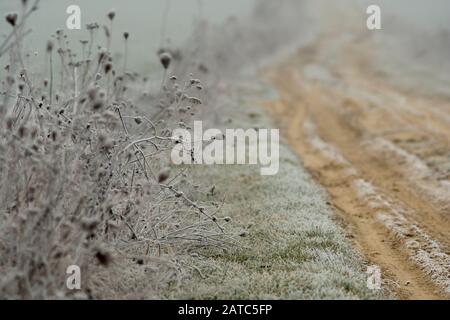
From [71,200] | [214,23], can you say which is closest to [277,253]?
[71,200]

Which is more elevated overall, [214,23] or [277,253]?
[214,23]

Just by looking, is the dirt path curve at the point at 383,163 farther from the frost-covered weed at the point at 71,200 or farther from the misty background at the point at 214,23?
the misty background at the point at 214,23

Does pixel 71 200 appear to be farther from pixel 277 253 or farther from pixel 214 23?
pixel 214 23

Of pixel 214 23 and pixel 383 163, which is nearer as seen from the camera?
pixel 383 163

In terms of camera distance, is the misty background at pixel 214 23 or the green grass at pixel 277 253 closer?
the green grass at pixel 277 253

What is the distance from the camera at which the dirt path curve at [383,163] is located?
29.7 ft

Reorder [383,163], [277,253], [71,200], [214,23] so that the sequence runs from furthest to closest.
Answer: [214,23], [383,163], [277,253], [71,200]

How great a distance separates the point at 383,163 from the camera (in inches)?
593

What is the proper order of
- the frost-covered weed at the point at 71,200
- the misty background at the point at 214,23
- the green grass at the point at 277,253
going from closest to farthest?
the frost-covered weed at the point at 71,200
the green grass at the point at 277,253
the misty background at the point at 214,23

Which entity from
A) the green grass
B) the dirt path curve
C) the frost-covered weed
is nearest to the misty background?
the green grass

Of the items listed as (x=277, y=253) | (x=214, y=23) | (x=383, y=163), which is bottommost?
(x=277, y=253)

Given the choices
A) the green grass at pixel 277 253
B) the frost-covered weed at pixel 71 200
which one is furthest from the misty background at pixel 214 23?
the frost-covered weed at pixel 71 200

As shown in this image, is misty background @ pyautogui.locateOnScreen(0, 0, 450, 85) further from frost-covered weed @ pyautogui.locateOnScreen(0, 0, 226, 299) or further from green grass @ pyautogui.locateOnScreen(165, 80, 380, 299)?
frost-covered weed @ pyautogui.locateOnScreen(0, 0, 226, 299)
